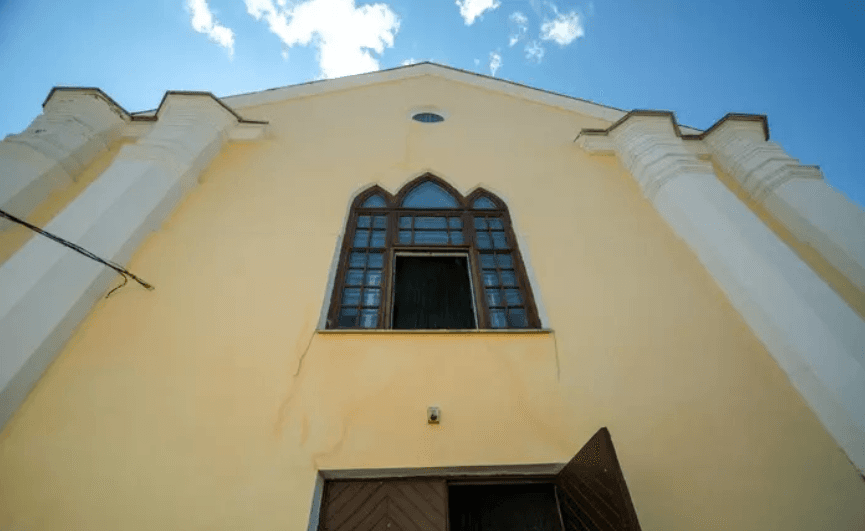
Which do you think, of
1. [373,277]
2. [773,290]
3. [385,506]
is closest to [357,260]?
[373,277]

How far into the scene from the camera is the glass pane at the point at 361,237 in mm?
5156

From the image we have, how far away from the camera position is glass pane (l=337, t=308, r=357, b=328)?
4246 mm

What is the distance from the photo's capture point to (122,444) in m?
3.11

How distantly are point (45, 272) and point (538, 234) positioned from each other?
4836mm

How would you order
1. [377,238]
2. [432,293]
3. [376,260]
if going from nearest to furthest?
[432,293] < [376,260] < [377,238]

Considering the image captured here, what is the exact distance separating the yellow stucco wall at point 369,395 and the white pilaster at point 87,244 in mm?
195

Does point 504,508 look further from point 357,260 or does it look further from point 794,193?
point 794,193

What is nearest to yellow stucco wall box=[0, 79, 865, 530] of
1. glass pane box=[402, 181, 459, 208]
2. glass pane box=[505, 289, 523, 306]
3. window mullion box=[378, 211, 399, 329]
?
glass pane box=[505, 289, 523, 306]

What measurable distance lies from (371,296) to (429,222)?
1.50 m

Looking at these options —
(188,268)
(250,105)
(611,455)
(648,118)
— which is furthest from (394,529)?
(250,105)

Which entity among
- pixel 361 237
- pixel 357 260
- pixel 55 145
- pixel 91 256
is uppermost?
pixel 55 145

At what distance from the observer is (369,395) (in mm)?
3475

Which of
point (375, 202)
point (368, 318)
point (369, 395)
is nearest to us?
point (369, 395)

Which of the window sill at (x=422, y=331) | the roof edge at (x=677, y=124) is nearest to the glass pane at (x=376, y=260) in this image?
the window sill at (x=422, y=331)
